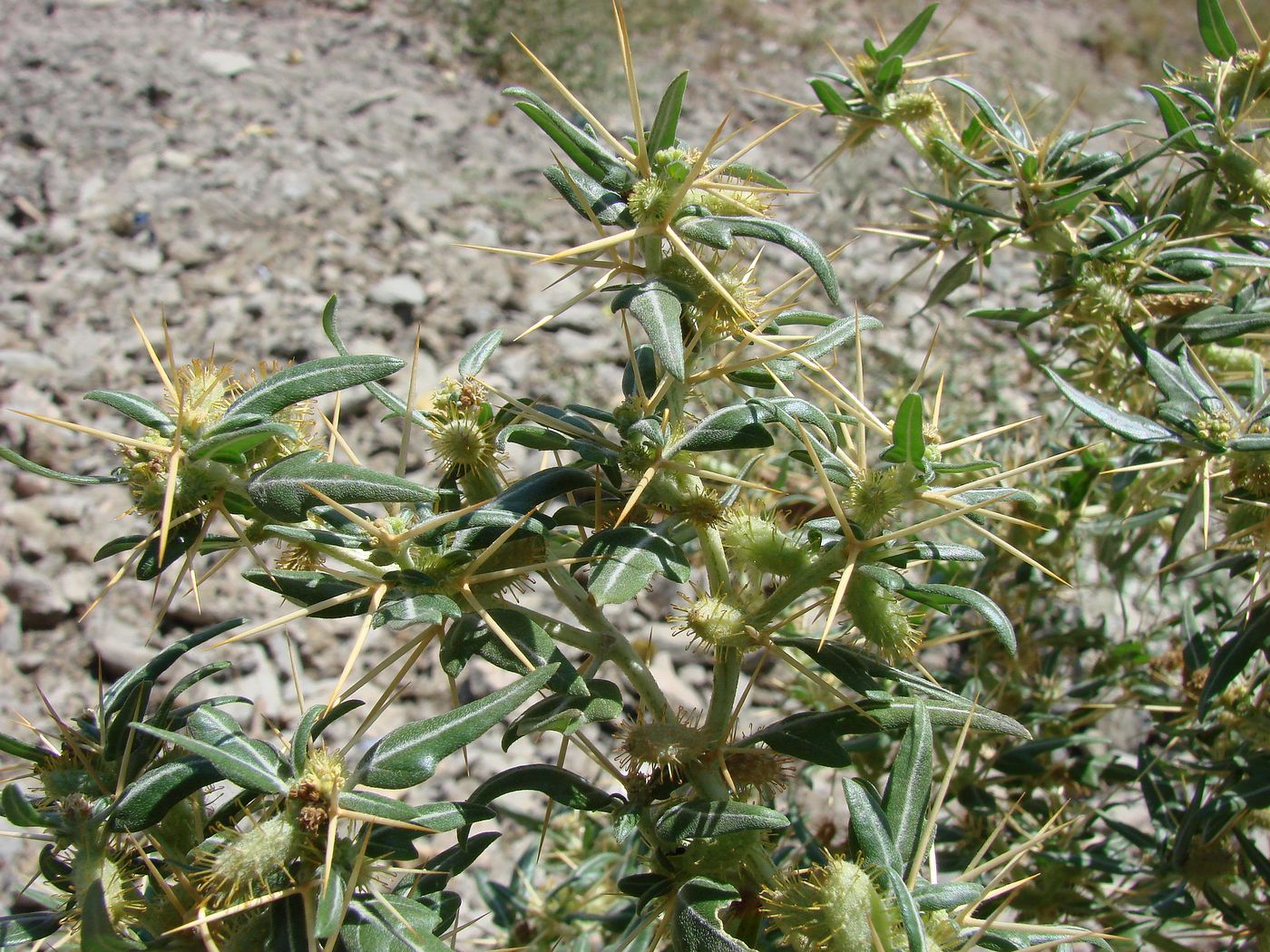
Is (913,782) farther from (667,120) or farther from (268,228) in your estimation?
(268,228)

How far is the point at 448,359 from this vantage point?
4512mm

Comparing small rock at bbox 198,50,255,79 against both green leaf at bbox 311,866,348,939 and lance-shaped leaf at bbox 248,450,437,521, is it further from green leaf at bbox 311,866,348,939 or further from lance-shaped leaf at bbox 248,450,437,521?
green leaf at bbox 311,866,348,939

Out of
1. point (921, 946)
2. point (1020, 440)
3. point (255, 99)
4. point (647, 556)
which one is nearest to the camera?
point (921, 946)

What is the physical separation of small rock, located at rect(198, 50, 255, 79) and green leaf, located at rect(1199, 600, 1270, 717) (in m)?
6.41

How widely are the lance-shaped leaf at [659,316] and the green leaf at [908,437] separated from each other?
32 cm

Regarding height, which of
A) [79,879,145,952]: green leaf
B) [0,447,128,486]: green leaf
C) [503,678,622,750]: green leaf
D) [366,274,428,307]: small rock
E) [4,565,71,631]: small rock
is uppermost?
[0,447,128,486]: green leaf

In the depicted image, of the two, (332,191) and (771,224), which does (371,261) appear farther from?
(771,224)

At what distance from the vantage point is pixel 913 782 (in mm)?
1428

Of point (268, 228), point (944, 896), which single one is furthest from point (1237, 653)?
point (268, 228)

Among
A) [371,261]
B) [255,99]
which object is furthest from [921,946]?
[255,99]

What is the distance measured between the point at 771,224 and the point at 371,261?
3913 mm

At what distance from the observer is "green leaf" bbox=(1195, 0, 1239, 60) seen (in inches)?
75.4

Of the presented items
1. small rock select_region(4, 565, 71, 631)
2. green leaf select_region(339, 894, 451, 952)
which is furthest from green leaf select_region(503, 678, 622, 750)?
small rock select_region(4, 565, 71, 631)

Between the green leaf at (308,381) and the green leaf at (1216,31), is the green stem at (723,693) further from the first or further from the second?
the green leaf at (1216,31)
